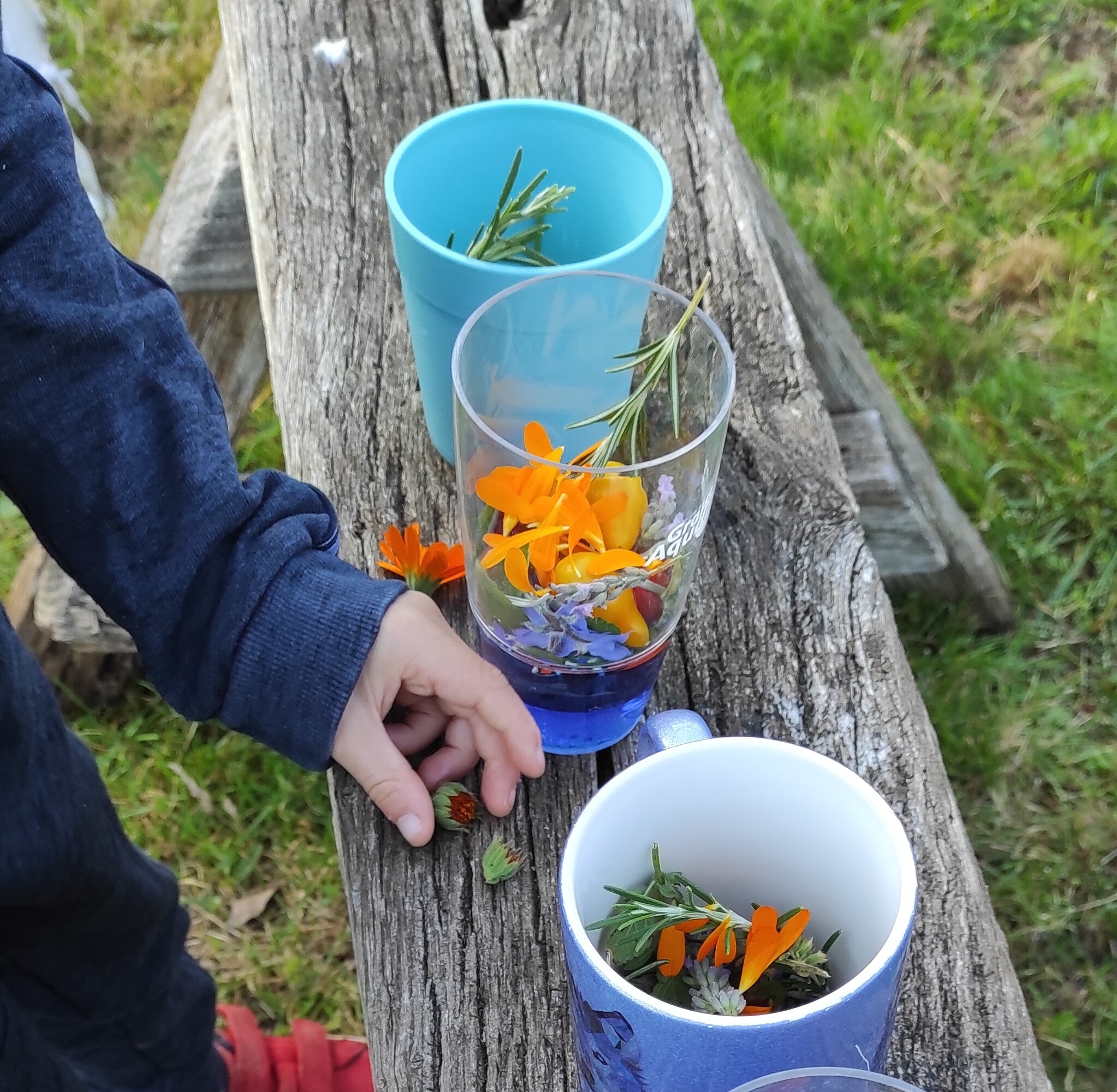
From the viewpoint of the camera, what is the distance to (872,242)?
7.18 ft

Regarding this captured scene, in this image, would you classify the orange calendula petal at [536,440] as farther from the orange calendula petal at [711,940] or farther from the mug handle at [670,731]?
the orange calendula petal at [711,940]

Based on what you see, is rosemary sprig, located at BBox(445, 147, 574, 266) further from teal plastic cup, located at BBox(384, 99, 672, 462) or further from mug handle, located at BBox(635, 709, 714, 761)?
mug handle, located at BBox(635, 709, 714, 761)

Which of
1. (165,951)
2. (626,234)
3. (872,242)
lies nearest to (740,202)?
(626,234)

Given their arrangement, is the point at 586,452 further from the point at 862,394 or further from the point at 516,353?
the point at 862,394

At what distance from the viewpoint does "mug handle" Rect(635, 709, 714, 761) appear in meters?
0.65

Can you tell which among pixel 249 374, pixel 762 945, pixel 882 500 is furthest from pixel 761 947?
pixel 249 374

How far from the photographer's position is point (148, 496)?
743 mm

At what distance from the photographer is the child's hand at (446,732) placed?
0.71m

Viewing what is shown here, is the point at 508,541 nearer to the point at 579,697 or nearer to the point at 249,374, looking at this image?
the point at 579,697

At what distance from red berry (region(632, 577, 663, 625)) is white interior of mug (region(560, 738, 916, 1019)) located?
0.40 feet

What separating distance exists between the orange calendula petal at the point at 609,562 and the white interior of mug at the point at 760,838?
0.11m

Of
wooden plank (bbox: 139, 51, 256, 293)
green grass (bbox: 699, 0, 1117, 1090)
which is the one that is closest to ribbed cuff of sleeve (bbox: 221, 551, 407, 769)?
wooden plank (bbox: 139, 51, 256, 293)

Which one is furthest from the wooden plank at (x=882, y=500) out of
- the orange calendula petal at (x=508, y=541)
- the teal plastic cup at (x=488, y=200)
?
the orange calendula petal at (x=508, y=541)

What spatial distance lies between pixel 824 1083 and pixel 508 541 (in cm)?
31
